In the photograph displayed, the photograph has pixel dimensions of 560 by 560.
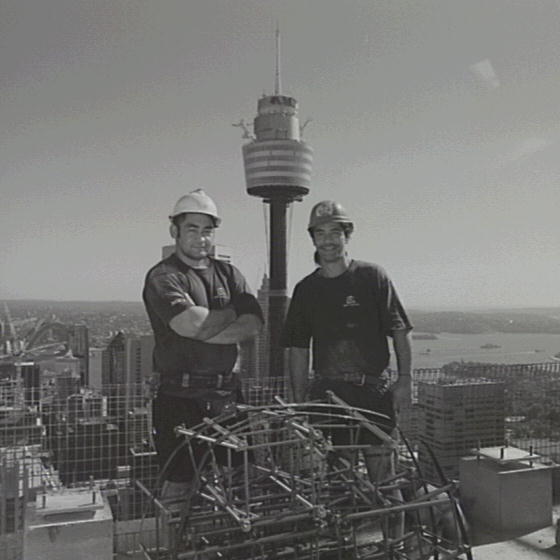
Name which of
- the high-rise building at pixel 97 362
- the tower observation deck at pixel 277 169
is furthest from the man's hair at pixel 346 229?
the tower observation deck at pixel 277 169

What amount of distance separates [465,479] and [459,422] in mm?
2886

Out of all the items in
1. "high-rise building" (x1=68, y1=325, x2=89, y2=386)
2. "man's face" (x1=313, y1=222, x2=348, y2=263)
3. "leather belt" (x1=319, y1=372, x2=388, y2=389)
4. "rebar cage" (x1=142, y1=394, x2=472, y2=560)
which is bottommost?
"high-rise building" (x1=68, y1=325, x2=89, y2=386)

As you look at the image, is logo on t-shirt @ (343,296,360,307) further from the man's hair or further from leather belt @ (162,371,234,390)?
leather belt @ (162,371,234,390)

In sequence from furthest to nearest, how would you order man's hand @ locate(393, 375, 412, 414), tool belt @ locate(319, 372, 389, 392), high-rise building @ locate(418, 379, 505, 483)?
high-rise building @ locate(418, 379, 505, 483), man's hand @ locate(393, 375, 412, 414), tool belt @ locate(319, 372, 389, 392)

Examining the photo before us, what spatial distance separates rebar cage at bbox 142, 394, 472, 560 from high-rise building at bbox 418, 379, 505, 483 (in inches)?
206

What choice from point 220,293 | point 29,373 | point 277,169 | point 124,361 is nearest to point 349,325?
point 220,293

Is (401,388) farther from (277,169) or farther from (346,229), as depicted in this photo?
(277,169)

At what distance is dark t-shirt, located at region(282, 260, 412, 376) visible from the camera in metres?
3.84

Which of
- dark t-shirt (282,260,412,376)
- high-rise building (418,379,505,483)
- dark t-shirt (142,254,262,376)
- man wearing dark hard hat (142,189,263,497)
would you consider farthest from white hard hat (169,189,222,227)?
high-rise building (418,379,505,483)

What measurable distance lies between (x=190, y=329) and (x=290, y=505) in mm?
1187

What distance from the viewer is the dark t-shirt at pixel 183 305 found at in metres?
3.49

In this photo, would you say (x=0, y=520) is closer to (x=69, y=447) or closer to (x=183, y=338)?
(x=69, y=447)

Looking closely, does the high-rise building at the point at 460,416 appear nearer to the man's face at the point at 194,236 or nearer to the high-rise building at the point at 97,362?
the man's face at the point at 194,236

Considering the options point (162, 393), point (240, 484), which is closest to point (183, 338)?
point (162, 393)
